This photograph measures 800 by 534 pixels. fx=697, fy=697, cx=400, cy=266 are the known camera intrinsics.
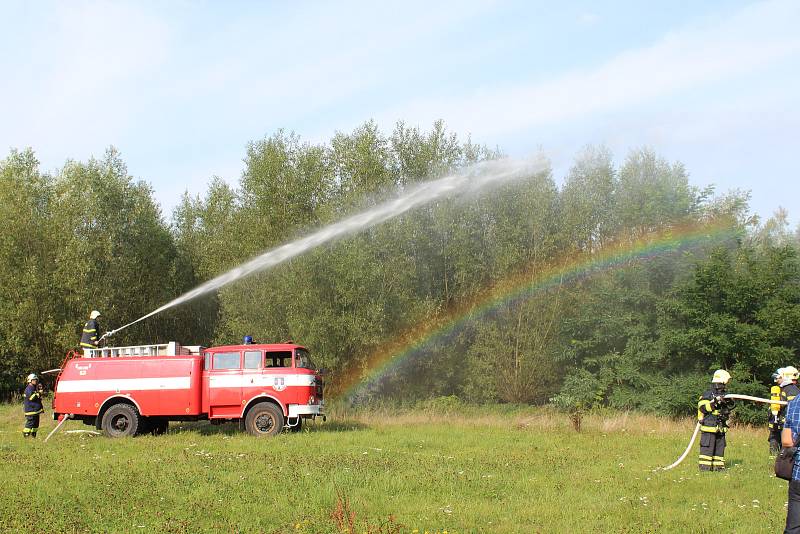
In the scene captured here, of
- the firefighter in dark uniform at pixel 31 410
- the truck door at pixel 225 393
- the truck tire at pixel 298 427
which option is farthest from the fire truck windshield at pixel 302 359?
the firefighter in dark uniform at pixel 31 410

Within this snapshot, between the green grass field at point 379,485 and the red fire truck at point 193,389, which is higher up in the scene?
the red fire truck at point 193,389

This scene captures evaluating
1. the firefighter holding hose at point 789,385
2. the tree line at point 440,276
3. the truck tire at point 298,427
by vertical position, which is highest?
the tree line at point 440,276

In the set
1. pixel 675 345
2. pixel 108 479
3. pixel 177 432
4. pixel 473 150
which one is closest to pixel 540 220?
pixel 473 150

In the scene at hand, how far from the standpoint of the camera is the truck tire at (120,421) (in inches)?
749

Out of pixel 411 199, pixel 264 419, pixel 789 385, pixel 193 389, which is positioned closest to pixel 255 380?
pixel 264 419

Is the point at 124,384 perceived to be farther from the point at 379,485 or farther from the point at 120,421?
the point at 379,485

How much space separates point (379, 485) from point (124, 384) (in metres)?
10.5

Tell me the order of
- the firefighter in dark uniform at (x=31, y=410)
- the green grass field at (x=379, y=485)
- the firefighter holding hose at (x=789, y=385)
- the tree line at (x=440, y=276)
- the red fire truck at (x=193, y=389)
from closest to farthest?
1. the green grass field at (x=379, y=485)
2. the firefighter holding hose at (x=789, y=385)
3. the red fire truck at (x=193, y=389)
4. the firefighter in dark uniform at (x=31, y=410)
5. the tree line at (x=440, y=276)

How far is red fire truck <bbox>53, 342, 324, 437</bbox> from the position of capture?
19.0m

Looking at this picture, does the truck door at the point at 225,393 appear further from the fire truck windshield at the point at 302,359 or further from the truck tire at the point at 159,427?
the truck tire at the point at 159,427

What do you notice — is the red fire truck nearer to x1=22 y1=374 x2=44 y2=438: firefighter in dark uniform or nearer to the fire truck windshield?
the fire truck windshield

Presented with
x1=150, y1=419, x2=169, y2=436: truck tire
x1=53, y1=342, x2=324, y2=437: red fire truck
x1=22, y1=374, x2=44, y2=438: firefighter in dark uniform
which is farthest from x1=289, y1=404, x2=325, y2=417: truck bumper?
x1=22, y1=374, x2=44, y2=438: firefighter in dark uniform

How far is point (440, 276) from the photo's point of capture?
34688 mm

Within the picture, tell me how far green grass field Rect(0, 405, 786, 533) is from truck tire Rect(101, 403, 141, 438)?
0.70 m
